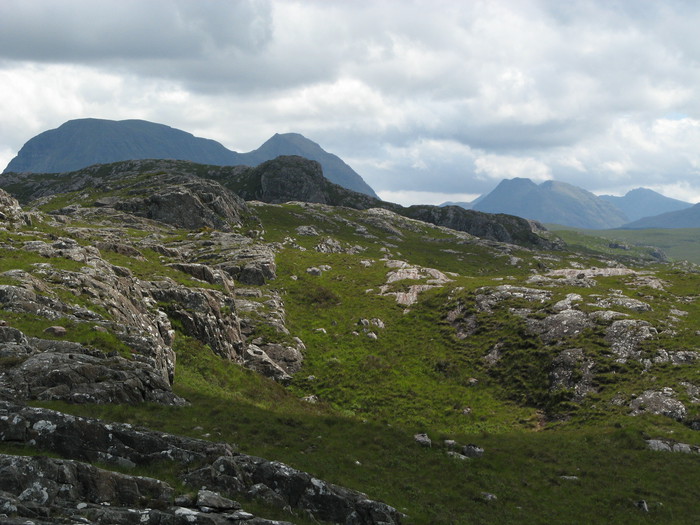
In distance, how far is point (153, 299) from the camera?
4606cm

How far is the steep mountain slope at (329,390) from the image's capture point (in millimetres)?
16609

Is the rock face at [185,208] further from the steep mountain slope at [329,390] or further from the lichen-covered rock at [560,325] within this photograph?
the lichen-covered rock at [560,325]

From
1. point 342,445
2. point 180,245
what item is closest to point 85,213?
point 180,245

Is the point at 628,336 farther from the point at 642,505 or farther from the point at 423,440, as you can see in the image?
the point at 423,440

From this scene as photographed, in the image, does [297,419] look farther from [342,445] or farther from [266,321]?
[266,321]

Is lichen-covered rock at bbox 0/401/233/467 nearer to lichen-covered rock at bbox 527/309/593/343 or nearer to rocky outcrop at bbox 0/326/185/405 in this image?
rocky outcrop at bbox 0/326/185/405

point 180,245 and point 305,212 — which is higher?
point 305,212

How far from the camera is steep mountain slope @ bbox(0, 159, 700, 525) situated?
1661cm

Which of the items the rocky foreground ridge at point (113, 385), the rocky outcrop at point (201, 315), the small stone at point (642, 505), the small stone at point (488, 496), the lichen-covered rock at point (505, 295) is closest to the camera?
the rocky foreground ridge at point (113, 385)

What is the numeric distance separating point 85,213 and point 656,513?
13661 centimetres

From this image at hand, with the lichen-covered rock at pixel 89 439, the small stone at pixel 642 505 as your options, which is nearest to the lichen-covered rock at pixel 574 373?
the small stone at pixel 642 505

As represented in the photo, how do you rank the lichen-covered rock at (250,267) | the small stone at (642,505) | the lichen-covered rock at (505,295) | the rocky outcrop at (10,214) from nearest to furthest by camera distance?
the small stone at (642,505), the rocky outcrop at (10,214), the lichen-covered rock at (505,295), the lichen-covered rock at (250,267)

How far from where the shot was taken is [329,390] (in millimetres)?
48438

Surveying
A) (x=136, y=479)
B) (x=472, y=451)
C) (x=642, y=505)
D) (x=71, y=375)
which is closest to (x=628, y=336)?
(x=642, y=505)
